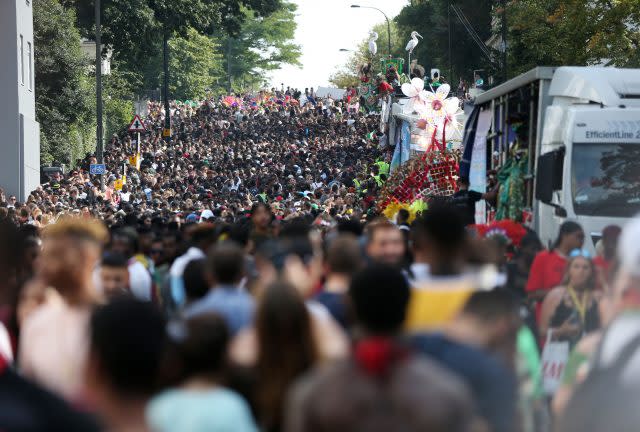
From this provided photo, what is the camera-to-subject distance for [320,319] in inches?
232

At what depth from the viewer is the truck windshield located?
604 inches

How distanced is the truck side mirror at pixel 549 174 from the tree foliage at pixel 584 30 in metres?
16.2

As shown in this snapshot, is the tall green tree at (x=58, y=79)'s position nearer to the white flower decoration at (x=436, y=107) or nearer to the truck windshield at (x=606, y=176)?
the white flower decoration at (x=436, y=107)

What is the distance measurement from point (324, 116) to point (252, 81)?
79.4 metres

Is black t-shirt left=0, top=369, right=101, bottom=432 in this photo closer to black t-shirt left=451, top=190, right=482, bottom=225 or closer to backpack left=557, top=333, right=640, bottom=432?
backpack left=557, top=333, right=640, bottom=432

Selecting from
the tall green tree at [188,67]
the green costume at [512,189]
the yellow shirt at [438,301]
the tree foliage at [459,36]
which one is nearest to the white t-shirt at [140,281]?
the yellow shirt at [438,301]

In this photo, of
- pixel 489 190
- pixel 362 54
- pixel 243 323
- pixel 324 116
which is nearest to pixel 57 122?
pixel 324 116

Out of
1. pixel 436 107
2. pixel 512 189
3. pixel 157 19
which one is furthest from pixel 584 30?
pixel 157 19

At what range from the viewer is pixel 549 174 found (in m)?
15.0

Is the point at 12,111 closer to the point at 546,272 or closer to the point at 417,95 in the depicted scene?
the point at 417,95

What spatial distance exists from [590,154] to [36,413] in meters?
12.2

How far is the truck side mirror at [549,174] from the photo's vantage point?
15.0 meters

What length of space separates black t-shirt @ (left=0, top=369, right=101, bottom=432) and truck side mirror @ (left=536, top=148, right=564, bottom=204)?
11400mm

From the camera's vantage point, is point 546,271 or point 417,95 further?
point 417,95
